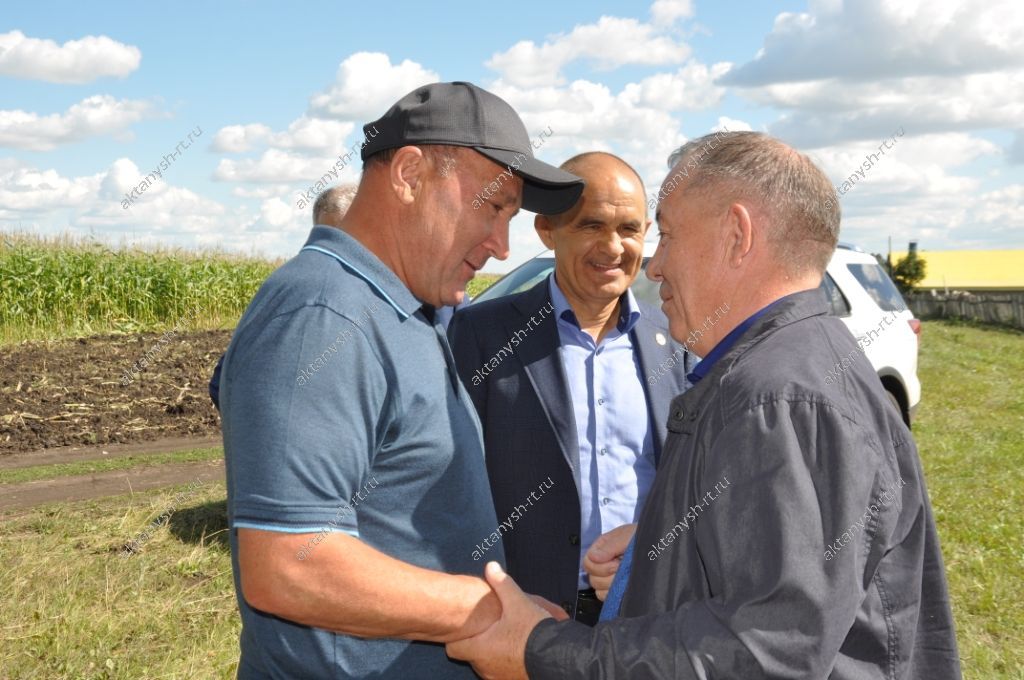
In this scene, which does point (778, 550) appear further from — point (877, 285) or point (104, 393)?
point (104, 393)

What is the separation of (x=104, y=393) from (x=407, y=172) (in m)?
10.9

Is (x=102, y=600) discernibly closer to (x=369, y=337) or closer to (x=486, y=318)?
(x=486, y=318)

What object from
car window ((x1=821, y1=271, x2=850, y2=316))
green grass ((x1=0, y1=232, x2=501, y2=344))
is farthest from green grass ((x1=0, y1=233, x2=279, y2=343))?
car window ((x1=821, y1=271, x2=850, y2=316))

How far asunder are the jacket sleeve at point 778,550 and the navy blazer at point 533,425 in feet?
4.44

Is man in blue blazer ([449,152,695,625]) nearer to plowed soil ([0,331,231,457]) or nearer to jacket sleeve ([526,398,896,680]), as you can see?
jacket sleeve ([526,398,896,680])

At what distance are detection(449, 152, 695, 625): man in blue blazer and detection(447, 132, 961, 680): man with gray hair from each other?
96 centimetres

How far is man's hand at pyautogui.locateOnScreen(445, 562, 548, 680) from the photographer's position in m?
1.95

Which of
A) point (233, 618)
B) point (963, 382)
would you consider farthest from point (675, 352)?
point (963, 382)

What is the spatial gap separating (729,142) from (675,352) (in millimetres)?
1508

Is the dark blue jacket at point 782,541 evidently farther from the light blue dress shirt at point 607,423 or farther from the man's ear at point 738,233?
the light blue dress shirt at point 607,423

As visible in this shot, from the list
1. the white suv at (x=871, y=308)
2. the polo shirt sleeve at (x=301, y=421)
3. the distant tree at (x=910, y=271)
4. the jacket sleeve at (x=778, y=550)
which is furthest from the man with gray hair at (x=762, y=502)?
the distant tree at (x=910, y=271)

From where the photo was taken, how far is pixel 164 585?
18.4ft

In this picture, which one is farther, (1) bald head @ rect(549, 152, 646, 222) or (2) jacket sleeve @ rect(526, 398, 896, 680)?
(1) bald head @ rect(549, 152, 646, 222)

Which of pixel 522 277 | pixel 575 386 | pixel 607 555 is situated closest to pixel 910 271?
pixel 522 277
